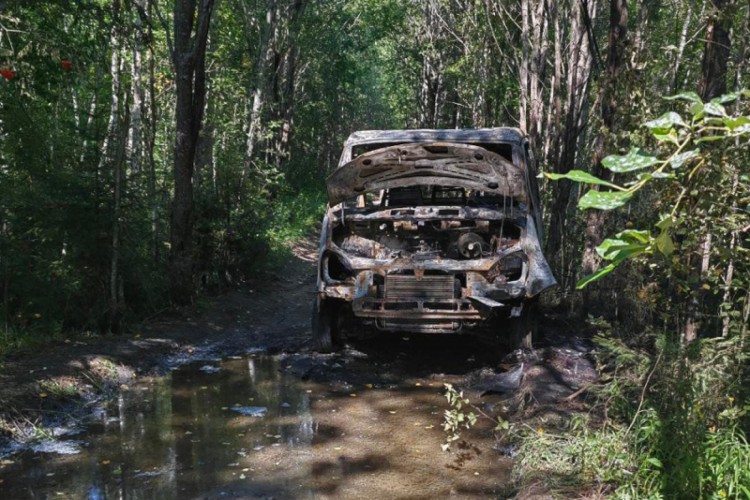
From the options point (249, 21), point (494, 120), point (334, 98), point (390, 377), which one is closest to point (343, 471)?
point (390, 377)

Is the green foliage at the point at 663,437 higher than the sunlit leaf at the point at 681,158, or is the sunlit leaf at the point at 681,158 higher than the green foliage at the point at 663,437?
the sunlit leaf at the point at 681,158

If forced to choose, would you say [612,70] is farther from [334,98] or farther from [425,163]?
A: [334,98]

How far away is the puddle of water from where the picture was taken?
13.8ft

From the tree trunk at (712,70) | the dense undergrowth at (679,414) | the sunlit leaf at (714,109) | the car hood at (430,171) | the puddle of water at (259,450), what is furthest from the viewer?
the car hood at (430,171)

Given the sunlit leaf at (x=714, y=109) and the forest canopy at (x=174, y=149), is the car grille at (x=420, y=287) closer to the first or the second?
the forest canopy at (x=174, y=149)

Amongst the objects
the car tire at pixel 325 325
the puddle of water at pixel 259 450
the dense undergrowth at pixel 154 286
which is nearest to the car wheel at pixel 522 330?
the puddle of water at pixel 259 450

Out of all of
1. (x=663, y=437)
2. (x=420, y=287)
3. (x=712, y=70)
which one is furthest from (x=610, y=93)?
(x=663, y=437)

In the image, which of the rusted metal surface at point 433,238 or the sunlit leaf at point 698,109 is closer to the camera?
the sunlit leaf at point 698,109

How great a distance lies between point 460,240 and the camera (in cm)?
715

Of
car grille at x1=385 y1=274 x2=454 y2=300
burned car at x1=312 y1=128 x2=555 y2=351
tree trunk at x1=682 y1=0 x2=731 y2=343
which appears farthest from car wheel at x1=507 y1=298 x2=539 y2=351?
tree trunk at x1=682 y1=0 x2=731 y2=343

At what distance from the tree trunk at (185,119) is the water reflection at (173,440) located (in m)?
2.75

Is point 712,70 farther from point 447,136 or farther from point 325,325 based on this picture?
point 325,325

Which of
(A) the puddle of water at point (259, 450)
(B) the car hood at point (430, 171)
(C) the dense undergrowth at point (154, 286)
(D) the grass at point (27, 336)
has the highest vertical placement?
(B) the car hood at point (430, 171)

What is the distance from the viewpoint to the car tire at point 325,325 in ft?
23.7
